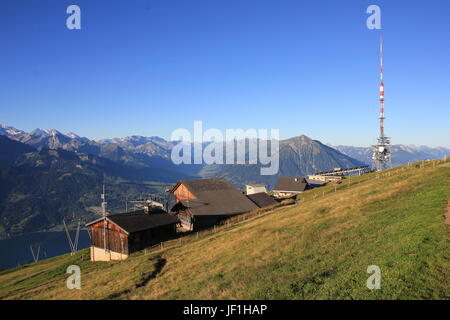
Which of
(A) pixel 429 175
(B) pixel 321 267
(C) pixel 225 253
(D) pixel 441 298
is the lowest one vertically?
(C) pixel 225 253

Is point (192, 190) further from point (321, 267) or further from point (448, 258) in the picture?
point (448, 258)

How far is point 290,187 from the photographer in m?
113

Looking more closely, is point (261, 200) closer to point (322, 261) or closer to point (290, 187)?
point (290, 187)

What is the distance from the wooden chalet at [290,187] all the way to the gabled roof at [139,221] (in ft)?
195

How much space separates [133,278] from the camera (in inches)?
1175

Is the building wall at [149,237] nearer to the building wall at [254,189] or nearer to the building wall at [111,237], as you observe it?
the building wall at [111,237]

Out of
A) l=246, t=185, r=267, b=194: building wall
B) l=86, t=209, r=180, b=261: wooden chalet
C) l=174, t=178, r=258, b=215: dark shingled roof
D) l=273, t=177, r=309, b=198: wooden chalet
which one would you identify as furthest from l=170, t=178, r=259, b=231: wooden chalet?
l=273, t=177, r=309, b=198: wooden chalet

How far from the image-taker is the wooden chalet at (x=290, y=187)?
110 m

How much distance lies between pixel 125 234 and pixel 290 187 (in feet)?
245

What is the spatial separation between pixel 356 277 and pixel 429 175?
36121 millimetres

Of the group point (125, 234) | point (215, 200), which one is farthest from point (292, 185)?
point (125, 234)

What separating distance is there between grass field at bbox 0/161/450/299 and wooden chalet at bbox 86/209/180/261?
11009mm

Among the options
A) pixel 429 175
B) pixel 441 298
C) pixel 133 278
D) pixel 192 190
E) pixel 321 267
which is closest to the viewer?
pixel 441 298
